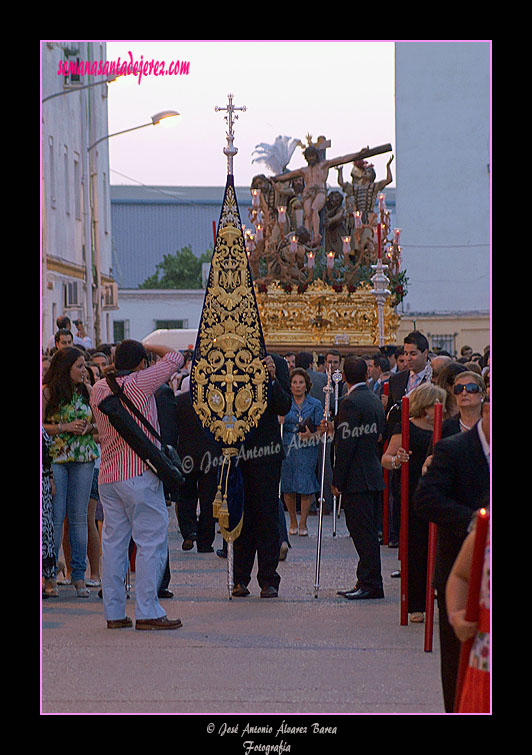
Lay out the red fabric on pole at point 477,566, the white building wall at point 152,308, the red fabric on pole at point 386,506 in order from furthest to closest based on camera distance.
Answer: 1. the white building wall at point 152,308
2. the red fabric on pole at point 386,506
3. the red fabric on pole at point 477,566

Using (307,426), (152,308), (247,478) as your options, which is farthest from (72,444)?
(152,308)

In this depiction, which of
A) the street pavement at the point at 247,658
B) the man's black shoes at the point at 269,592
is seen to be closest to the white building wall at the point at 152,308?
the street pavement at the point at 247,658

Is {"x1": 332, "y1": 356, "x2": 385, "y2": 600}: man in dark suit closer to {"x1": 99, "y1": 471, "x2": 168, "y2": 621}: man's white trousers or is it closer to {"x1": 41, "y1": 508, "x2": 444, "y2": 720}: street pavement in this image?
{"x1": 41, "y1": 508, "x2": 444, "y2": 720}: street pavement

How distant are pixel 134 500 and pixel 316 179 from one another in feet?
78.9

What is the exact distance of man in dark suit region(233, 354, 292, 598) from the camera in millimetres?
10094

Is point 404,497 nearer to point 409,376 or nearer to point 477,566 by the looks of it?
point 409,376

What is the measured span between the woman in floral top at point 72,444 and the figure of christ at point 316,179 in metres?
21.6

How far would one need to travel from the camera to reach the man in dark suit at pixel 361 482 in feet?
32.6

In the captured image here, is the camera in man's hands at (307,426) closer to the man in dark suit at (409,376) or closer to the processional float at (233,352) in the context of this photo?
the man in dark suit at (409,376)

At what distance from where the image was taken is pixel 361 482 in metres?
9.98

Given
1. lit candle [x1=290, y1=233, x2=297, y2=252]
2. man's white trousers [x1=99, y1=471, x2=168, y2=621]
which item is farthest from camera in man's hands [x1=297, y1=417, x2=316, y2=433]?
lit candle [x1=290, y1=233, x2=297, y2=252]

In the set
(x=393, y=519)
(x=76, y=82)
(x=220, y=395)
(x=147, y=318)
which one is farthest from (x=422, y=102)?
(x=220, y=395)

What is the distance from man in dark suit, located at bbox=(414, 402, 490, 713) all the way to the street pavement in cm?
66
